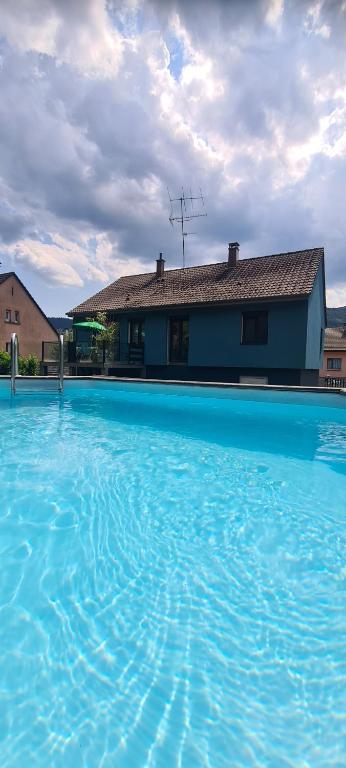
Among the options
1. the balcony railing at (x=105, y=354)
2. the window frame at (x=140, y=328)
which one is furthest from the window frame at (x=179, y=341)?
the window frame at (x=140, y=328)

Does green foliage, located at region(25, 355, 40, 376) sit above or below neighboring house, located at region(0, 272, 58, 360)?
below

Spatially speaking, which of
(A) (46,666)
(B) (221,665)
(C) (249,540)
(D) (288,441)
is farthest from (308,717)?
(D) (288,441)

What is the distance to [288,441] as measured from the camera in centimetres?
770

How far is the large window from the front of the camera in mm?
17016

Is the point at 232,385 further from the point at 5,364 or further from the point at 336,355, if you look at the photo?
the point at 336,355

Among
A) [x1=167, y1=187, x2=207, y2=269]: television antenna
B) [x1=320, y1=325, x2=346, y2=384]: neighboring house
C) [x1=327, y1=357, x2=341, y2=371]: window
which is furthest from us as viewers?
[x1=327, y1=357, x2=341, y2=371]: window

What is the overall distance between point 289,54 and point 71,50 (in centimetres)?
560

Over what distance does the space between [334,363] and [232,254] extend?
769 inches

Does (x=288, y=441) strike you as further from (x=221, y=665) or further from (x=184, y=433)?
(x=221, y=665)

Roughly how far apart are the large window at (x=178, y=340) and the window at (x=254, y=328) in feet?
9.22

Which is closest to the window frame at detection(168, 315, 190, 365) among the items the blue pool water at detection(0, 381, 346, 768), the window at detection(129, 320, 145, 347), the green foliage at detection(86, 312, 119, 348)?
the window at detection(129, 320, 145, 347)

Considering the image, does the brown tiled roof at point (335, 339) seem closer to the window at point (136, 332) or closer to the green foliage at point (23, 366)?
the window at point (136, 332)

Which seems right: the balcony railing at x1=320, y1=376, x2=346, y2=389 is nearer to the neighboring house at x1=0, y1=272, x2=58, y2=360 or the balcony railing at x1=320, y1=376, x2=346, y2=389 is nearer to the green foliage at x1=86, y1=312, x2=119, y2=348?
the green foliage at x1=86, y1=312, x2=119, y2=348

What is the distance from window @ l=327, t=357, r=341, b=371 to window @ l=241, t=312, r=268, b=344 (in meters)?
20.5
